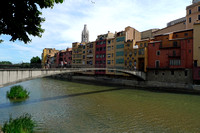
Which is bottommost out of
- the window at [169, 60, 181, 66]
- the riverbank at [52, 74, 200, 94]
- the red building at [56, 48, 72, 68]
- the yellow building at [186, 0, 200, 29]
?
the riverbank at [52, 74, 200, 94]

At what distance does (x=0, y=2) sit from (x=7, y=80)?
10068mm

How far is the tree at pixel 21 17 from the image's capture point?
747 cm

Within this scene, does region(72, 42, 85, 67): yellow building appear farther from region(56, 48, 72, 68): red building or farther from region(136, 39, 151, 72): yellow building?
region(136, 39, 151, 72): yellow building

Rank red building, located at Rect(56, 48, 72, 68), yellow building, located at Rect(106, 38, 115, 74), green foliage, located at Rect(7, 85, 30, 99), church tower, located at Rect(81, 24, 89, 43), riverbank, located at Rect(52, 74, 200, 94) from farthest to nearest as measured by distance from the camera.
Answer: church tower, located at Rect(81, 24, 89, 43)
red building, located at Rect(56, 48, 72, 68)
yellow building, located at Rect(106, 38, 115, 74)
riverbank, located at Rect(52, 74, 200, 94)
green foliage, located at Rect(7, 85, 30, 99)

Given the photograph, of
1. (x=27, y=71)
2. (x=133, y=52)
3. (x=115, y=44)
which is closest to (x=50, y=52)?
(x=115, y=44)

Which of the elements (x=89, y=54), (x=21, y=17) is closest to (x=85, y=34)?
(x=89, y=54)

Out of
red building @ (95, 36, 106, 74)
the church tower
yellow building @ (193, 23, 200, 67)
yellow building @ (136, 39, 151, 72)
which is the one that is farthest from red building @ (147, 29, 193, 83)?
the church tower

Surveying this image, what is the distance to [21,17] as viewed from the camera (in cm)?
816

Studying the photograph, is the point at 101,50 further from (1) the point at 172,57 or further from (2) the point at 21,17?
(2) the point at 21,17

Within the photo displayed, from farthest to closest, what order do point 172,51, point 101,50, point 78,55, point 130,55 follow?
1. point 78,55
2. point 101,50
3. point 130,55
4. point 172,51

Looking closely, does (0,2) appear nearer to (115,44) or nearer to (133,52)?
(133,52)

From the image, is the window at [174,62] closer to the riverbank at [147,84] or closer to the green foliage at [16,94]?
the riverbank at [147,84]

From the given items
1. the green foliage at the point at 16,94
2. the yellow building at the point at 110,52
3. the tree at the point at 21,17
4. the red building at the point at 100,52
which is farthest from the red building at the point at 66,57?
the tree at the point at 21,17

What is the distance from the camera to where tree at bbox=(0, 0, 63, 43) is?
7.47 meters
